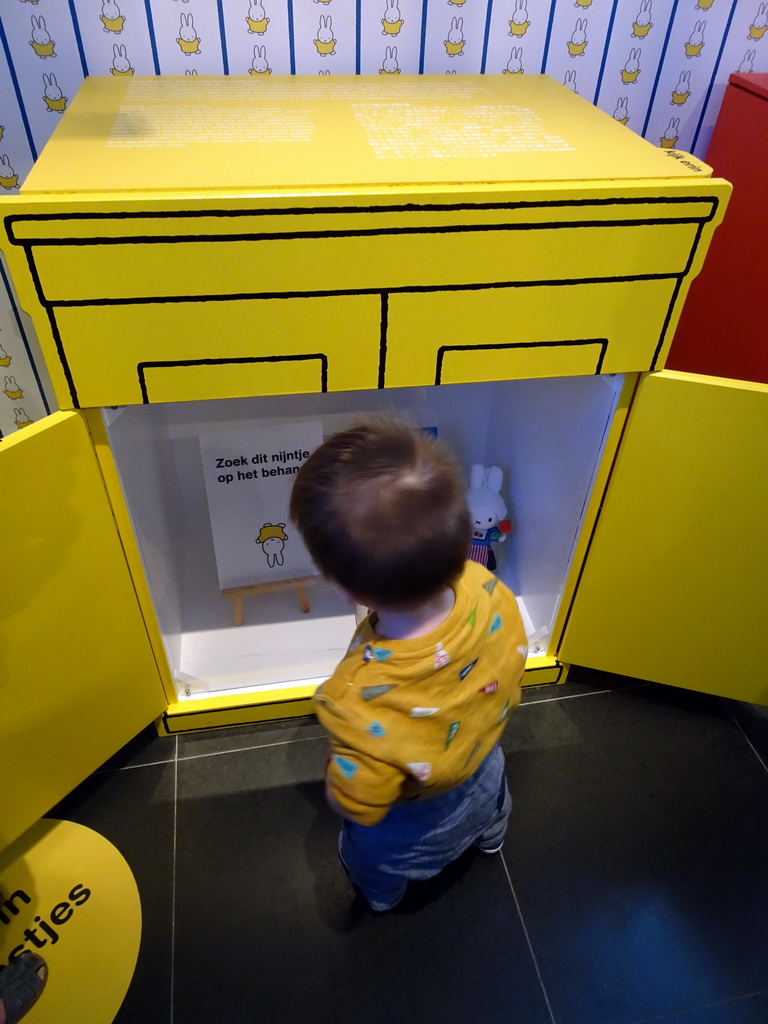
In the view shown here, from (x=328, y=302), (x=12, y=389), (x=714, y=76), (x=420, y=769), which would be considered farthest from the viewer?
Answer: (x=12, y=389)

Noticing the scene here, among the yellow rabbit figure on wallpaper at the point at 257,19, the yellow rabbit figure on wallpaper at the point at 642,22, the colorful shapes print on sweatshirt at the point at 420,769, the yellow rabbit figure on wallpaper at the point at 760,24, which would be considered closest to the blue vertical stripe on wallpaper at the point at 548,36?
the yellow rabbit figure on wallpaper at the point at 642,22

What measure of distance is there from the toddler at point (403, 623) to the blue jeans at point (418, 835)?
0.18 ft

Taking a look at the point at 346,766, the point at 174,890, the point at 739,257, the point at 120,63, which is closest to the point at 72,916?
the point at 174,890

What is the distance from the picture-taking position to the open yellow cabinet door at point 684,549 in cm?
103

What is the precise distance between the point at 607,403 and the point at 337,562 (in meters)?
0.60

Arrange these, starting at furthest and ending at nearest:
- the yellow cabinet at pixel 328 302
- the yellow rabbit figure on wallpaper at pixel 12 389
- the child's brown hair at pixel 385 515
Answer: the yellow rabbit figure on wallpaper at pixel 12 389 < the yellow cabinet at pixel 328 302 < the child's brown hair at pixel 385 515

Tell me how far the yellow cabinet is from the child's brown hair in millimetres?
271

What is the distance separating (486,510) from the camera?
4.87ft

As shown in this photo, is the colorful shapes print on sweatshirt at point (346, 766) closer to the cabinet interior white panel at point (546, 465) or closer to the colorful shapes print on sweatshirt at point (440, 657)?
the colorful shapes print on sweatshirt at point (440, 657)

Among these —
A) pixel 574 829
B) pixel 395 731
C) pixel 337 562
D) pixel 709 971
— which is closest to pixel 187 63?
pixel 337 562

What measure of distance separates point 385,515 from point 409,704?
207 mm

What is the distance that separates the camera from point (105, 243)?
783 millimetres

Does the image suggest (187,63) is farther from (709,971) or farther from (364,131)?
(709,971)

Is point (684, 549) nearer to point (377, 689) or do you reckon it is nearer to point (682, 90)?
point (377, 689)
